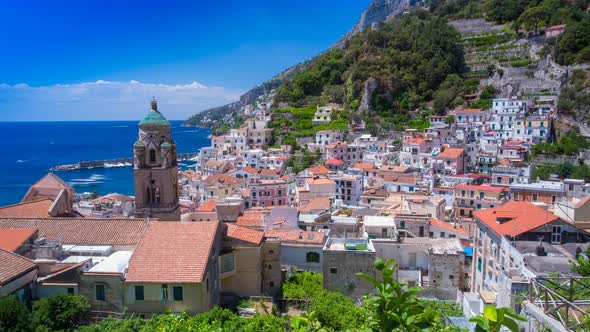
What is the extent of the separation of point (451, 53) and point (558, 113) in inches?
1142

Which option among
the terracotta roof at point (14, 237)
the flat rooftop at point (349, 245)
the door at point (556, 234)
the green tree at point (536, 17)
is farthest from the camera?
the green tree at point (536, 17)

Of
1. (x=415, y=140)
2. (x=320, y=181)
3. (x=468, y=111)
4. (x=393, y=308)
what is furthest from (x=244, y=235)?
(x=468, y=111)

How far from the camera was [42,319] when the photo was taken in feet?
46.9

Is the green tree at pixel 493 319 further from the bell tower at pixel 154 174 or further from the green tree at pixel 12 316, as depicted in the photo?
the bell tower at pixel 154 174

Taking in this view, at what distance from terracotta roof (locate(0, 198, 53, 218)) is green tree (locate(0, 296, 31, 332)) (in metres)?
11.6

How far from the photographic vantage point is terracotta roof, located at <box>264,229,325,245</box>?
86.1 ft

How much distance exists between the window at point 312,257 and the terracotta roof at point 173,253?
8.89 metres

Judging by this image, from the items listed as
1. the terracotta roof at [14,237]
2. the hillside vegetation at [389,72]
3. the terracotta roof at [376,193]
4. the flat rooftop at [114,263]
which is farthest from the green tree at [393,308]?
the hillside vegetation at [389,72]

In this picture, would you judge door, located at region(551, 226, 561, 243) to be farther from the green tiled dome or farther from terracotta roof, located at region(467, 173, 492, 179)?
terracotta roof, located at region(467, 173, 492, 179)

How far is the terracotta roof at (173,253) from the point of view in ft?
53.0

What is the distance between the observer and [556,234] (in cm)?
2211

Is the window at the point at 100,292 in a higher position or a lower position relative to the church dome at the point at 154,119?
lower

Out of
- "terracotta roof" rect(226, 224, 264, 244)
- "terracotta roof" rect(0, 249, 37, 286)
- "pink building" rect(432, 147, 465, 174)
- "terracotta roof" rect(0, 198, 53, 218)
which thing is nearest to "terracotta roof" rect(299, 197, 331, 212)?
"terracotta roof" rect(226, 224, 264, 244)

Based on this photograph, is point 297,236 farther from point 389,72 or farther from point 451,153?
point 389,72
